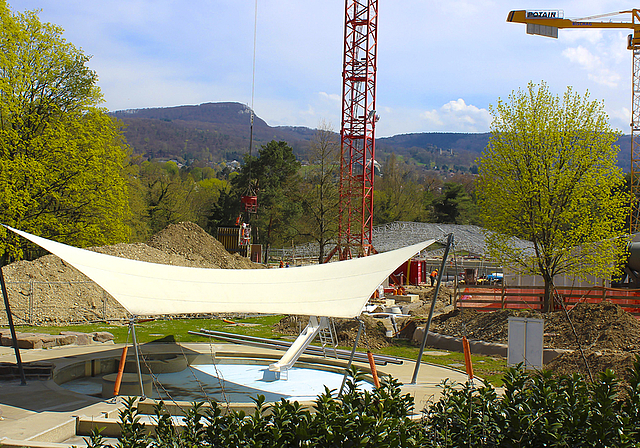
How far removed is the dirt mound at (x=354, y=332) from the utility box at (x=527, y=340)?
6.17 m

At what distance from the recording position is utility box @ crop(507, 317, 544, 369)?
10180 mm

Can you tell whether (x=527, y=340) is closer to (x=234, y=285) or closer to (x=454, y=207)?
(x=234, y=285)

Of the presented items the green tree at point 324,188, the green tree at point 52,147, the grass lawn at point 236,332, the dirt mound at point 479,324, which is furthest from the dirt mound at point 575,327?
the green tree at point 324,188

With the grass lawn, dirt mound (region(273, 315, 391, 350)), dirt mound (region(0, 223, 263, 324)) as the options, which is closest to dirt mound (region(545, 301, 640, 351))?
the grass lawn

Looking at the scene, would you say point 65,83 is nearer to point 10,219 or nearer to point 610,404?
point 10,219

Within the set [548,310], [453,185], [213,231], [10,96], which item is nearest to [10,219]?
[10,96]

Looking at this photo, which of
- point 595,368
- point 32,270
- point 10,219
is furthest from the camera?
point 10,219

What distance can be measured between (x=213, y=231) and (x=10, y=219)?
40952 millimetres

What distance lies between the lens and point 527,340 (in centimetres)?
1025

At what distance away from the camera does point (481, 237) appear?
54.6m

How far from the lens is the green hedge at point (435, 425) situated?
4332 mm

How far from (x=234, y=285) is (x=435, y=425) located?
729 centimetres

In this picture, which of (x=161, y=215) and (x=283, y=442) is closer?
(x=283, y=442)

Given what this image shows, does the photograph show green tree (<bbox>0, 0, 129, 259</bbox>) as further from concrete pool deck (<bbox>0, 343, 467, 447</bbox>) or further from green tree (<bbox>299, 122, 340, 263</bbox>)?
green tree (<bbox>299, 122, 340, 263</bbox>)
